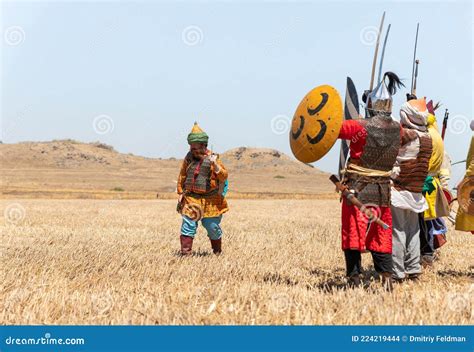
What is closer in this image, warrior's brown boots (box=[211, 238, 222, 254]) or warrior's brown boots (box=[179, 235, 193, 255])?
warrior's brown boots (box=[179, 235, 193, 255])

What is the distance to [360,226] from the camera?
214 inches

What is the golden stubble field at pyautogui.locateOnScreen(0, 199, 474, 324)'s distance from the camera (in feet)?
13.5

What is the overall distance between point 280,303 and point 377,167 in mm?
1790

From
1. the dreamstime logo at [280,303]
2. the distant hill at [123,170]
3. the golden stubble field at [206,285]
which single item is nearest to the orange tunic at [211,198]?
the golden stubble field at [206,285]

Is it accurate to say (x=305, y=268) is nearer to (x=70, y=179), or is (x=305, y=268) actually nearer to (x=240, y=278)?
(x=240, y=278)

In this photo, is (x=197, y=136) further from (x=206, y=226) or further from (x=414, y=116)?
(x=414, y=116)

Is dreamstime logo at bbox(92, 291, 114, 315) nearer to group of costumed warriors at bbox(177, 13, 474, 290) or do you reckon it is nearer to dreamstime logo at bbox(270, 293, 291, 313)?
dreamstime logo at bbox(270, 293, 291, 313)

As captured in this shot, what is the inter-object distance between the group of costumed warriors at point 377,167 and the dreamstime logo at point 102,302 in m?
1.95

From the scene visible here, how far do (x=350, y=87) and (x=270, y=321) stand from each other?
232cm

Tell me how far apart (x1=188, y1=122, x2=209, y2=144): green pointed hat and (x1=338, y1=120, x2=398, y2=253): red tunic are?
8.20ft

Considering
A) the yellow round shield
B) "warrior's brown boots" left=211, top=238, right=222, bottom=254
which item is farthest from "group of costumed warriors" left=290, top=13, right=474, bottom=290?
"warrior's brown boots" left=211, top=238, right=222, bottom=254

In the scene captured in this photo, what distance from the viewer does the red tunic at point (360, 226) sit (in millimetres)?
5348

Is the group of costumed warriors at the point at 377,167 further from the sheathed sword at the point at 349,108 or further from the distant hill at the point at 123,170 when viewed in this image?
the distant hill at the point at 123,170

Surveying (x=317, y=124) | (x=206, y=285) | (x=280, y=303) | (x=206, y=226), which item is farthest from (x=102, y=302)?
(x=206, y=226)
